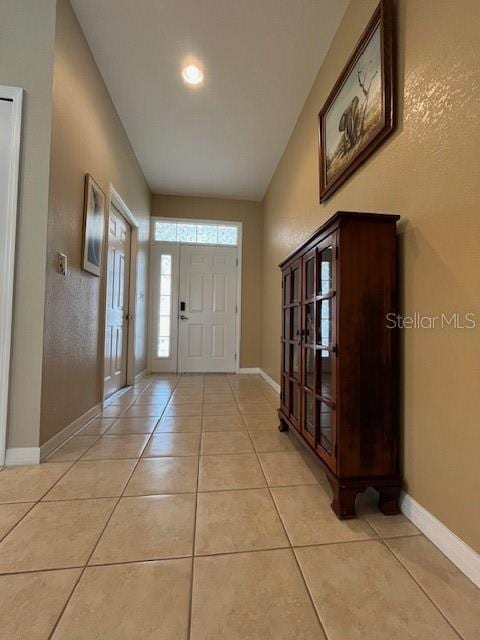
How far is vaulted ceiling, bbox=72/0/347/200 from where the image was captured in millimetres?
1849

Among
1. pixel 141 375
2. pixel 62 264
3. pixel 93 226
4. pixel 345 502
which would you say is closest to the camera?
pixel 345 502

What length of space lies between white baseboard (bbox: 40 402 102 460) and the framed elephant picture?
226 cm

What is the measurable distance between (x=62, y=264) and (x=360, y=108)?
1.88m

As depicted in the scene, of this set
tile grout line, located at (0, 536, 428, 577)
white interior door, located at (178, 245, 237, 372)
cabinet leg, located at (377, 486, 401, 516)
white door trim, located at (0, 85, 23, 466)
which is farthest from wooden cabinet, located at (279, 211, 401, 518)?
white interior door, located at (178, 245, 237, 372)

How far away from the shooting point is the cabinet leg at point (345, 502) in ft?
3.79

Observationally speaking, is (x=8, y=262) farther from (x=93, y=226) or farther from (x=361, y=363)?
(x=361, y=363)

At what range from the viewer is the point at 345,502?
116 cm

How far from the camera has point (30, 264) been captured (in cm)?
159

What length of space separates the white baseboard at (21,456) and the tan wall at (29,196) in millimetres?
33

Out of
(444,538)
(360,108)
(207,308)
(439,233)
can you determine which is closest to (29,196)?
(360,108)

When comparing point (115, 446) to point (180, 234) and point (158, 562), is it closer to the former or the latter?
point (158, 562)

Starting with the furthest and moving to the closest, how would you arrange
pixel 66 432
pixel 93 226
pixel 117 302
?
1. pixel 117 302
2. pixel 93 226
3. pixel 66 432

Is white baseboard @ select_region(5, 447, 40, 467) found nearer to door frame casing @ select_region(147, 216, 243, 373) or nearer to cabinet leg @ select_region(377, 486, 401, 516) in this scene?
cabinet leg @ select_region(377, 486, 401, 516)

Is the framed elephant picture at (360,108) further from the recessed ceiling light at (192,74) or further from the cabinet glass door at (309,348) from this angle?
the recessed ceiling light at (192,74)
